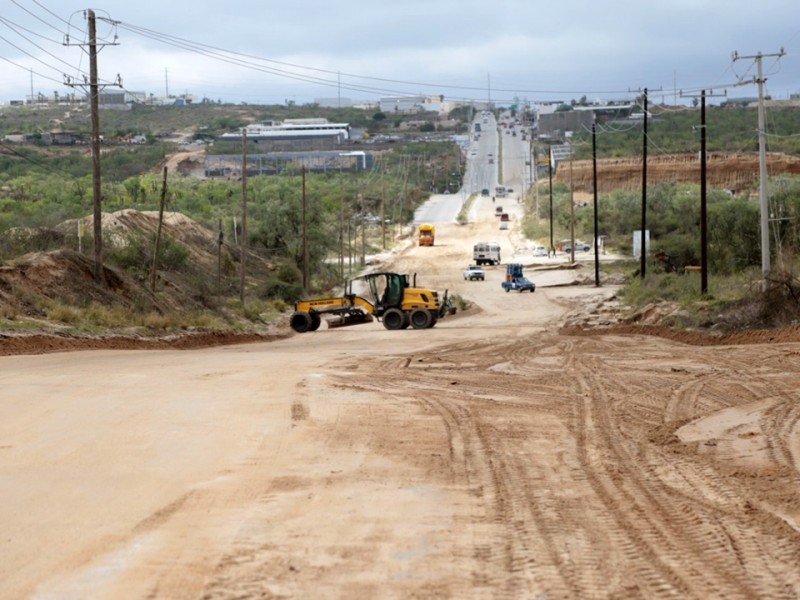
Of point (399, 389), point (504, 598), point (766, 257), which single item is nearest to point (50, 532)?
point (504, 598)

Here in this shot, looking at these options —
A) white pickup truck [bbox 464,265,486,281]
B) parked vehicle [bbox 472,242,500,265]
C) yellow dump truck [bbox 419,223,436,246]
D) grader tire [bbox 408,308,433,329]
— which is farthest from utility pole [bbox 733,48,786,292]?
yellow dump truck [bbox 419,223,436,246]

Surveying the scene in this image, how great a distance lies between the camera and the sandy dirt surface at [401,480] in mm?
9562

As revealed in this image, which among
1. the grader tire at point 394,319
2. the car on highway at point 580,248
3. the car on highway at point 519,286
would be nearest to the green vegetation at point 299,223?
the car on highway at point 580,248

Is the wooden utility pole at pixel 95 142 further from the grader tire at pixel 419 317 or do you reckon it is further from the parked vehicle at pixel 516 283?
the parked vehicle at pixel 516 283

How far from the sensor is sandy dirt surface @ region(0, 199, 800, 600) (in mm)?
9562

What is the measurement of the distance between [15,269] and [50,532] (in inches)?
1113

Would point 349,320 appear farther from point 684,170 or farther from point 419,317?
point 684,170

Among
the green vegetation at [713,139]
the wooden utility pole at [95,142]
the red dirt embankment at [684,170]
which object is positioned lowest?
the wooden utility pole at [95,142]

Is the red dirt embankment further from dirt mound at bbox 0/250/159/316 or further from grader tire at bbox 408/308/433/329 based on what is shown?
dirt mound at bbox 0/250/159/316

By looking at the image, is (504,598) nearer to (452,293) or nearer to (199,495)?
(199,495)

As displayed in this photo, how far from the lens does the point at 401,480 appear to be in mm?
13445

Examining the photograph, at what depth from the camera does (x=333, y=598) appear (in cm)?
892

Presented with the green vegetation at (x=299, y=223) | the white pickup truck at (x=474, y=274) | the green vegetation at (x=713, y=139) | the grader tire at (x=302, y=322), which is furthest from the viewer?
the green vegetation at (x=713, y=139)

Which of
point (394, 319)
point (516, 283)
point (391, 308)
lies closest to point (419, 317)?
point (394, 319)
